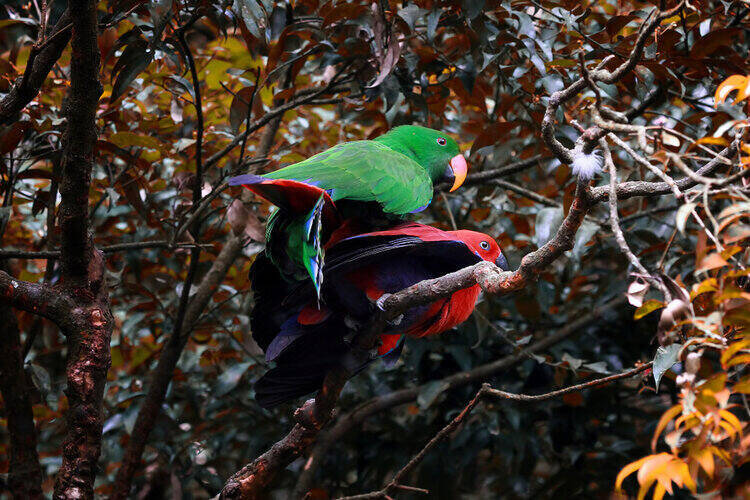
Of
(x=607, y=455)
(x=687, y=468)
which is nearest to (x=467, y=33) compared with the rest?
(x=687, y=468)

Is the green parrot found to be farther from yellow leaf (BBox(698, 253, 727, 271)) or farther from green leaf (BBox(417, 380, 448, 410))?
green leaf (BBox(417, 380, 448, 410))

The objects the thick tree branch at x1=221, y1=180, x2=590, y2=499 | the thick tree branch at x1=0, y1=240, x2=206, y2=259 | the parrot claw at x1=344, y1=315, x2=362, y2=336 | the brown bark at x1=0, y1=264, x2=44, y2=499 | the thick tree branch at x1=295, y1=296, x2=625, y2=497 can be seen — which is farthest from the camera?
the thick tree branch at x1=295, y1=296, x2=625, y2=497

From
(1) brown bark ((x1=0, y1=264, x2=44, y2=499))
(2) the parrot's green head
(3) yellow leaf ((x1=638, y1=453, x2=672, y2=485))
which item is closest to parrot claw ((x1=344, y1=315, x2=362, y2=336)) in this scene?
(2) the parrot's green head

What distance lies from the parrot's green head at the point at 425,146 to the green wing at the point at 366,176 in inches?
13.1

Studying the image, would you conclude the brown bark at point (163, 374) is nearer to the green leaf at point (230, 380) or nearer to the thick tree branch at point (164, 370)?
the thick tree branch at point (164, 370)

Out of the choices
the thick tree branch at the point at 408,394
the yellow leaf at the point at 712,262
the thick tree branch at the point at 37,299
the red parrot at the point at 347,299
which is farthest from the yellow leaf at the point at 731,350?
the thick tree branch at the point at 408,394

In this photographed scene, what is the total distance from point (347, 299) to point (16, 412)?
47.5 inches

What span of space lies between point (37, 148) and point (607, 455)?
8.74 ft

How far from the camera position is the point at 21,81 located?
189 centimetres

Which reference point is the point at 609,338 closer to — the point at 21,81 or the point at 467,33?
the point at 467,33

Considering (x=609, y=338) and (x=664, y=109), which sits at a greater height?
(x=664, y=109)

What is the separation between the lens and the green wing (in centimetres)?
186

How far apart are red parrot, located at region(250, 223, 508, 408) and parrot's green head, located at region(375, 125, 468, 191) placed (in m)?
0.50

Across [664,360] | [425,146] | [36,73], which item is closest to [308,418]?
[664,360]
